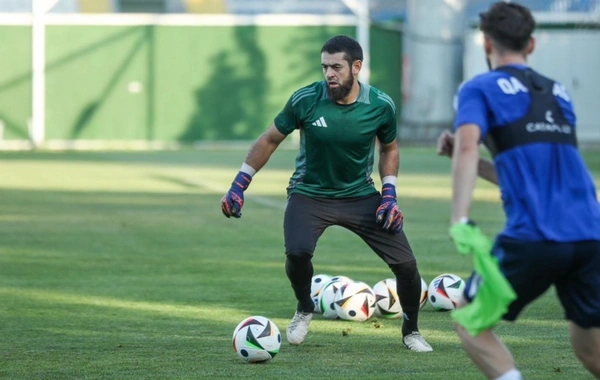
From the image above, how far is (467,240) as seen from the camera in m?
5.18

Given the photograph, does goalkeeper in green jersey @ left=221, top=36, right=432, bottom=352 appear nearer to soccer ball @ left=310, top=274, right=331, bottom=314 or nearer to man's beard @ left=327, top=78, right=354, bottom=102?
man's beard @ left=327, top=78, right=354, bottom=102

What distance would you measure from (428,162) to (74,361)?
2463 centimetres

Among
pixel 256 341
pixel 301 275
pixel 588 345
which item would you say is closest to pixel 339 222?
pixel 301 275

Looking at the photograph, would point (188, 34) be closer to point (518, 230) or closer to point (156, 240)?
point (156, 240)

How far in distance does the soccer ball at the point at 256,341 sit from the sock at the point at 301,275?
0.57 m

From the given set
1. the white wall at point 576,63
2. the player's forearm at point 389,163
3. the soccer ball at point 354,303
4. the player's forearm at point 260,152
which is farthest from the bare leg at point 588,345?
the white wall at point 576,63

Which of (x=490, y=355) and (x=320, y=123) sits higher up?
(x=320, y=123)

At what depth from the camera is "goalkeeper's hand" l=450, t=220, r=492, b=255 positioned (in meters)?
5.17

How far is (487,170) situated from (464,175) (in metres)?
0.53

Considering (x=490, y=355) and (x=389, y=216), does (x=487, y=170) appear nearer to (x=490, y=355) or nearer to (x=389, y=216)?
(x=490, y=355)

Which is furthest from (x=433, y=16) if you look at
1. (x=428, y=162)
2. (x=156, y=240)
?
(x=156, y=240)

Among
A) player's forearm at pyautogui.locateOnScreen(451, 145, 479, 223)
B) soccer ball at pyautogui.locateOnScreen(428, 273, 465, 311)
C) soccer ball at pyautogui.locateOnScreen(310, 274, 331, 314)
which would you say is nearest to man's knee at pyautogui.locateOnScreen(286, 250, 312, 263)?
soccer ball at pyautogui.locateOnScreen(310, 274, 331, 314)

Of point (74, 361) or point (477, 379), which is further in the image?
point (74, 361)

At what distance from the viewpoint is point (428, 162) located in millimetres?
32000
